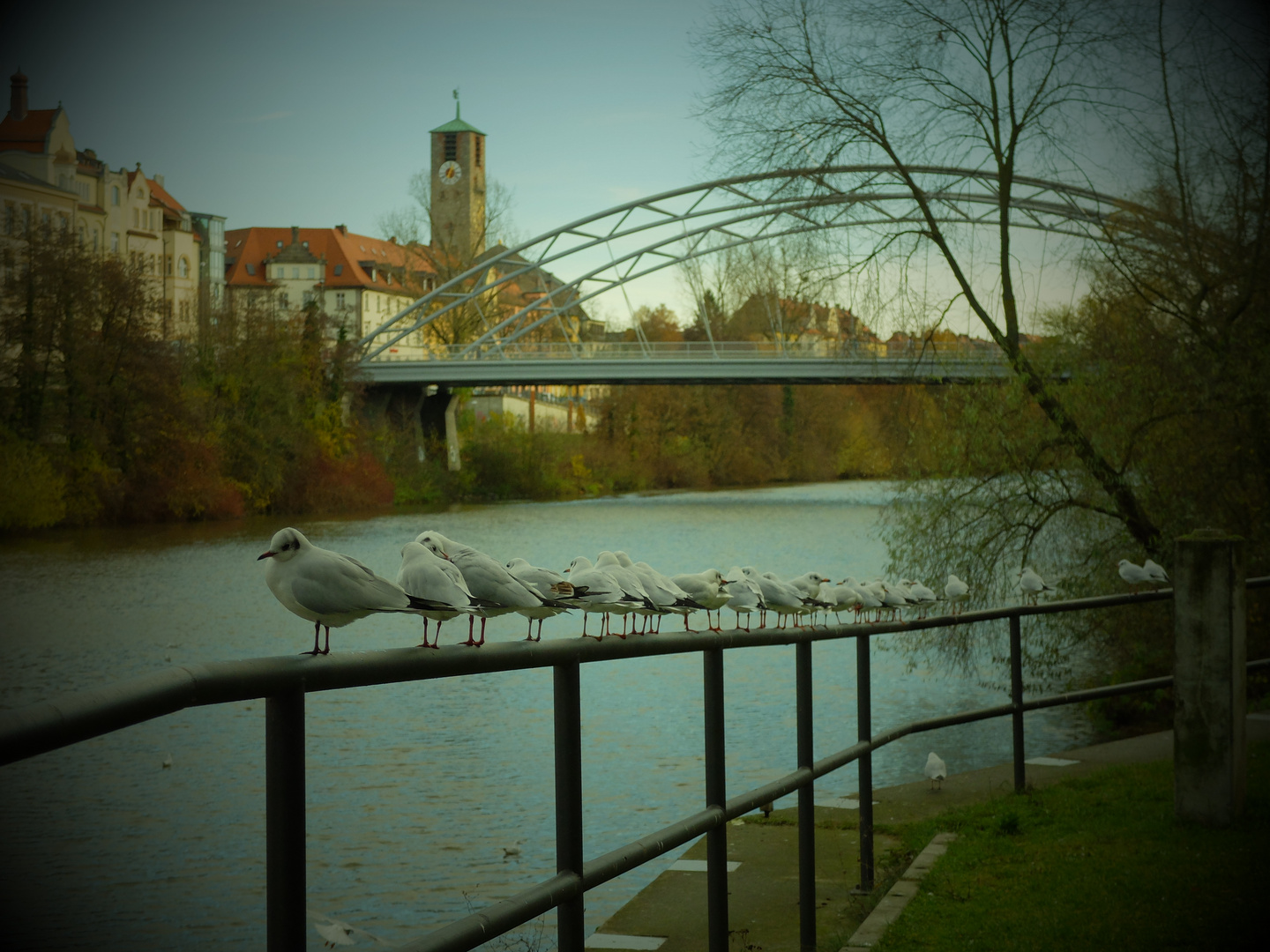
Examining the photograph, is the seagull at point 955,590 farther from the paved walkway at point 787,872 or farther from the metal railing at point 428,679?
the metal railing at point 428,679

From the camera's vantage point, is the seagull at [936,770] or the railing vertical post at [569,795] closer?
the railing vertical post at [569,795]

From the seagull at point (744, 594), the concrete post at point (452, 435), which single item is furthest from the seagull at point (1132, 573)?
the concrete post at point (452, 435)

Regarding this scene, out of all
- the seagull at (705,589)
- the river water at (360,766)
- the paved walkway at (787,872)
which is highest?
the seagull at (705,589)

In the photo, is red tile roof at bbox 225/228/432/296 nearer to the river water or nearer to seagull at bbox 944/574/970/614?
the river water

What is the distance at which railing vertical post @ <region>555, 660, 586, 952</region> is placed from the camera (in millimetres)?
2525

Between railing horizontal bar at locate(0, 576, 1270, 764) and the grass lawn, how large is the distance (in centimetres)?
247

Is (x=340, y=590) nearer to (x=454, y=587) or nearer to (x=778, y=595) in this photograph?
(x=454, y=587)

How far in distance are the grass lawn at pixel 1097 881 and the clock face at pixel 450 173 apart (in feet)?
444

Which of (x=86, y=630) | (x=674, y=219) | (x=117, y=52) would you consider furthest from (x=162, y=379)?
(x=674, y=219)

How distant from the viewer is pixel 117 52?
1804 inches

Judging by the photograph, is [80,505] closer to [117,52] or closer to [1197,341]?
[117,52]

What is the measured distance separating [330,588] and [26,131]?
222 feet

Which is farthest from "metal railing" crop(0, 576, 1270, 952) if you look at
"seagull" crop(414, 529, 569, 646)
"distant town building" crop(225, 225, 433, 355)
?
"distant town building" crop(225, 225, 433, 355)

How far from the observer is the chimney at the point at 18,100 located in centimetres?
5950
